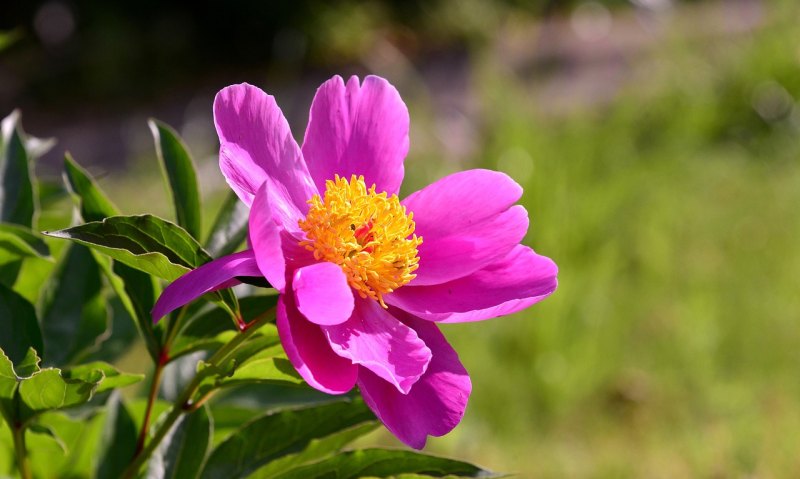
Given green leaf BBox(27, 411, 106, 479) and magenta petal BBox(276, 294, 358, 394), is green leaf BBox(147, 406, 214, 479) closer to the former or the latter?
green leaf BBox(27, 411, 106, 479)

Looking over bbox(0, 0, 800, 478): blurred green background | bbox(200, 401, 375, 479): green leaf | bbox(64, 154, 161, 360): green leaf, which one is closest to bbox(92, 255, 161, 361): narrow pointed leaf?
bbox(64, 154, 161, 360): green leaf

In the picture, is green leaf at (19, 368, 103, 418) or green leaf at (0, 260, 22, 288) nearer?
green leaf at (19, 368, 103, 418)

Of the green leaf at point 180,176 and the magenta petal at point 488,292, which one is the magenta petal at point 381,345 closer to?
the magenta petal at point 488,292

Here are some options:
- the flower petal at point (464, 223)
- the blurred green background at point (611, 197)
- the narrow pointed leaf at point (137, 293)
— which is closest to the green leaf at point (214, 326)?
the narrow pointed leaf at point (137, 293)

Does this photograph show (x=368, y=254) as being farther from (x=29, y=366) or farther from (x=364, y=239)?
(x=29, y=366)

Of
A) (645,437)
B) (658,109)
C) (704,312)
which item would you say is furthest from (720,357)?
(658,109)
